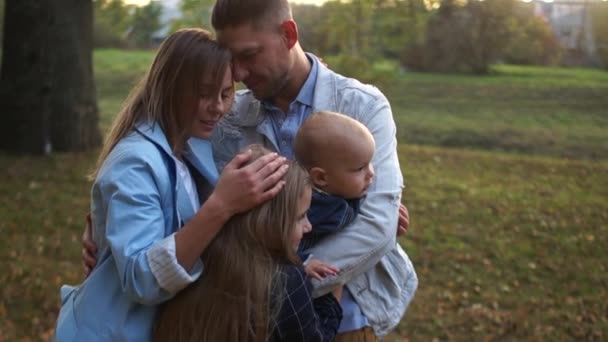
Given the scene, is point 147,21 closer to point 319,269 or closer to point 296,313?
point 319,269

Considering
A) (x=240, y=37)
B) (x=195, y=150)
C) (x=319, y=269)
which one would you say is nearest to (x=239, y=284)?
(x=319, y=269)

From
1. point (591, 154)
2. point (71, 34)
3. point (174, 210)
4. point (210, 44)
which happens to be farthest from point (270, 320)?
point (591, 154)

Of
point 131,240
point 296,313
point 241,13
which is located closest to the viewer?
point 131,240

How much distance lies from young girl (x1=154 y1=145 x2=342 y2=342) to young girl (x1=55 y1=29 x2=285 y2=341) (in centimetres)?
6

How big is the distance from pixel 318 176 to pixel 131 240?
2.09ft

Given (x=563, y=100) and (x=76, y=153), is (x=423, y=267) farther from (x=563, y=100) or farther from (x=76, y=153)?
(x=563, y=100)

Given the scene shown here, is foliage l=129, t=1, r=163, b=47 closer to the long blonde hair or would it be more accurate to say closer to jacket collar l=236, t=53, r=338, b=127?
jacket collar l=236, t=53, r=338, b=127

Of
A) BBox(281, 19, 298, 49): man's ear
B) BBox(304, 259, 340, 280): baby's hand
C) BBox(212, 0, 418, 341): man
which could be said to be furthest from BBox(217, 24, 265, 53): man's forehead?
BBox(304, 259, 340, 280): baby's hand

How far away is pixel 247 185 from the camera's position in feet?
7.57

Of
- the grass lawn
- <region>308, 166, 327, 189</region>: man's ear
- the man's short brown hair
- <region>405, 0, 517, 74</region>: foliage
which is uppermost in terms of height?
the man's short brown hair

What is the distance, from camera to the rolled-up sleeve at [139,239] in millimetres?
2242

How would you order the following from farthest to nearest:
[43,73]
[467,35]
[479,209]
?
[467,35] < [43,73] < [479,209]

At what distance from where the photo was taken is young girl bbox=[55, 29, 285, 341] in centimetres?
227

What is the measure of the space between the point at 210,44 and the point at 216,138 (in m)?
0.57
